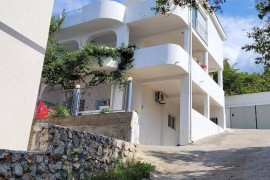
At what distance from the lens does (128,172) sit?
7.49m

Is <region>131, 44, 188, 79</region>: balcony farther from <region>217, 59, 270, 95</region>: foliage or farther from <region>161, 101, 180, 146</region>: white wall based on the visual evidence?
<region>217, 59, 270, 95</region>: foliage

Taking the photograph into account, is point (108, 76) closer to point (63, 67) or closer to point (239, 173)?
point (63, 67)

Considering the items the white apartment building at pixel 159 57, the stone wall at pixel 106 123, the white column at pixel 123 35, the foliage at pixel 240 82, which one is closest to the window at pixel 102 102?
the white apartment building at pixel 159 57

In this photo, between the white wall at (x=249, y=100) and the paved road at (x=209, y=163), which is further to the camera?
the white wall at (x=249, y=100)

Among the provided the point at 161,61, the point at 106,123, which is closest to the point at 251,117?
the point at 161,61

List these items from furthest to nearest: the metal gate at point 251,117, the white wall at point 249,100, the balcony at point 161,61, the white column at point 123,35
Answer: the white wall at point 249,100 → the metal gate at point 251,117 → the white column at point 123,35 → the balcony at point 161,61

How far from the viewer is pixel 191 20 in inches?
675

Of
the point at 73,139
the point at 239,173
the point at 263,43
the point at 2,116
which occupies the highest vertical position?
the point at 263,43

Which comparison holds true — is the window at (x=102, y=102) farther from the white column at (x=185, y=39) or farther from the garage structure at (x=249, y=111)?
the garage structure at (x=249, y=111)

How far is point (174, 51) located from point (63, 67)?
5809mm

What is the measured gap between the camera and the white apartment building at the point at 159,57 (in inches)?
600

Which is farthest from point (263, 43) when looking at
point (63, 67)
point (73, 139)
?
point (63, 67)

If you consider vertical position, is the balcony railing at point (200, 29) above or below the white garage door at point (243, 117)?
above

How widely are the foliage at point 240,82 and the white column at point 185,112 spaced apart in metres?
15.2
